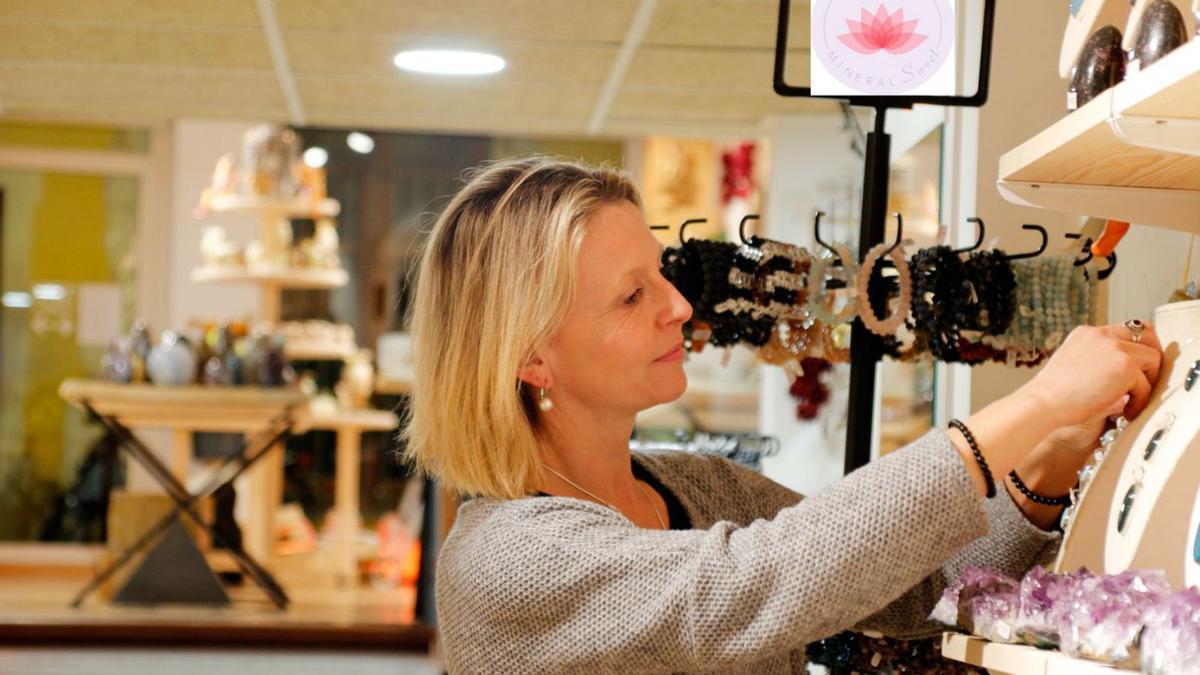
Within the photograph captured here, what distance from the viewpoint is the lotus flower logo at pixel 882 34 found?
63.0 inches

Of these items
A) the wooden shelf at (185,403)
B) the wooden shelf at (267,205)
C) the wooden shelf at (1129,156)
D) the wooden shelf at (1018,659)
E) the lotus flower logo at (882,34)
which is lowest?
the wooden shelf at (185,403)

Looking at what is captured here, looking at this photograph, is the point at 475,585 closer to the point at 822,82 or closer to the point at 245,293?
the point at 822,82

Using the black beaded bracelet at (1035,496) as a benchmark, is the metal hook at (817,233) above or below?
above

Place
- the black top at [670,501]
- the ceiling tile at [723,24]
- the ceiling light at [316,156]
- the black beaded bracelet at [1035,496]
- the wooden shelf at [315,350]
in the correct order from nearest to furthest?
the black beaded bracelet at [1035,496] < the black top at [670,501] < the ceiling tile at [723,24] < the wooden shelf at [315,350] < the ceiling light at [316,156]

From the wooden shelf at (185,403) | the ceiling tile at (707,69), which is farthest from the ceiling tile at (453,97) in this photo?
the wooden shelf at (185,403)

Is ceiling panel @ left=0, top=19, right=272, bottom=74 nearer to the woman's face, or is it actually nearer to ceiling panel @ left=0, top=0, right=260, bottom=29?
ceiling panel @ left=0, top=0, right=260, bottom=29

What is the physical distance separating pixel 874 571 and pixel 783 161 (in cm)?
339

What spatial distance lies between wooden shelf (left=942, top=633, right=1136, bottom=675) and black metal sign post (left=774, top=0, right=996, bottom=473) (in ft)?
1.81

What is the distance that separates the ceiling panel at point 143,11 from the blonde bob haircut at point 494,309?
6.57ft

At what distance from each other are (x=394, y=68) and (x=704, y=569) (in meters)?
3.01

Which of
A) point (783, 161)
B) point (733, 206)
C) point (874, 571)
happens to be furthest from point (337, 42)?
point (733, 206)

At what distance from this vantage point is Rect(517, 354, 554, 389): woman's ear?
1503 millimetres

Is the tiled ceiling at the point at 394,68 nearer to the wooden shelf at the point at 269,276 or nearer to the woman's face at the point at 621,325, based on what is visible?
the woman's face at the point at 621,325

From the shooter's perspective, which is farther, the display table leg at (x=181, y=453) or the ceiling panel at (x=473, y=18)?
the display table leg at (x=181, y=453)
